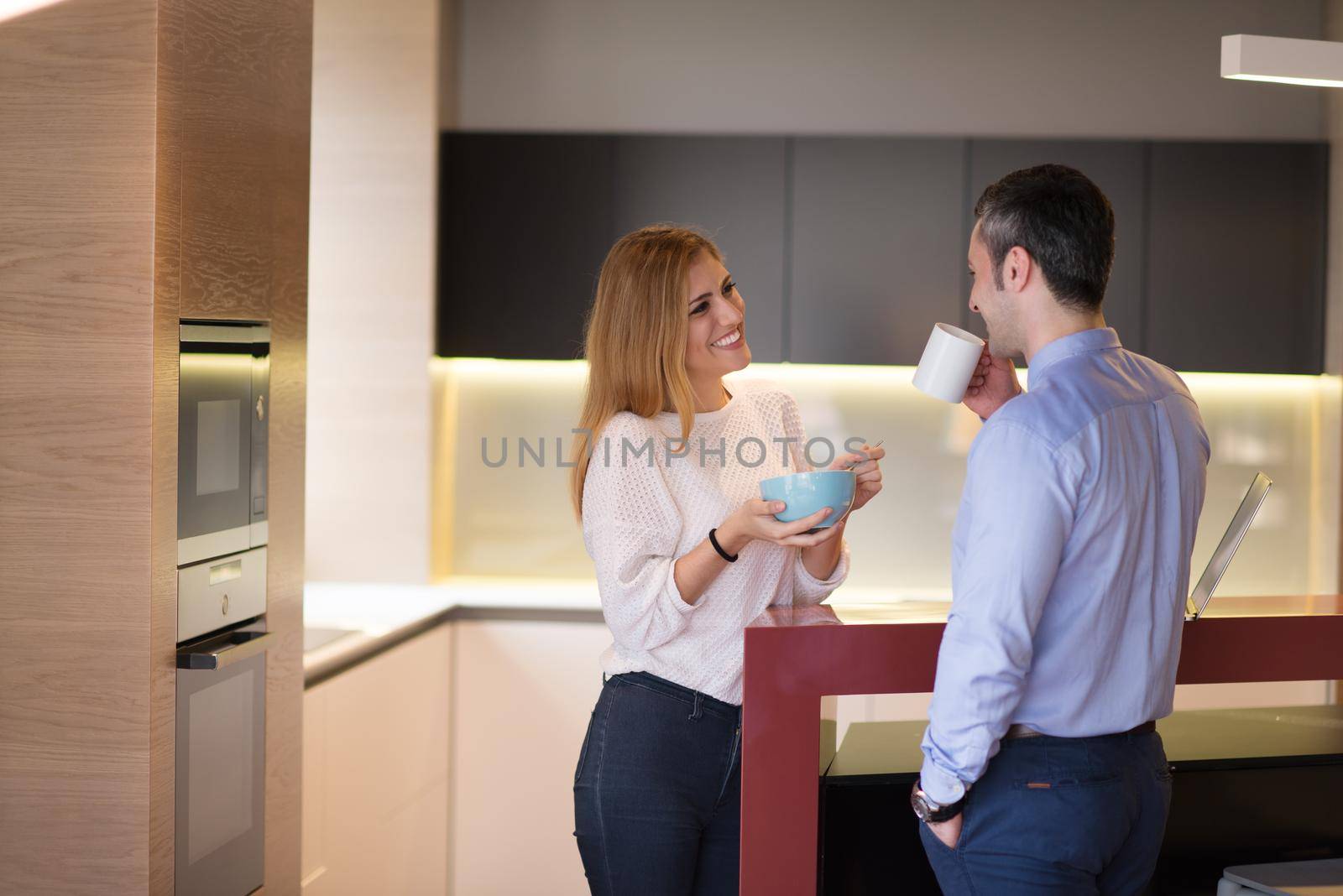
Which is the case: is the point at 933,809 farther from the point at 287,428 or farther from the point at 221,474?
the point at 287,428

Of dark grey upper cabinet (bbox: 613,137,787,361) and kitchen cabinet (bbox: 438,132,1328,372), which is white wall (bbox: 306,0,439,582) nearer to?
kitchen cabinet (bbox: 438,132,1328,372)

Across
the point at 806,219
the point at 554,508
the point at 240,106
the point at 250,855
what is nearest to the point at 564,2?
the point at 806,219

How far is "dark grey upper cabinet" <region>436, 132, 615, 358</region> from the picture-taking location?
3803 mm

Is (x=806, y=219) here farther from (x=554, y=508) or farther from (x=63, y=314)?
(x=63, y=314)

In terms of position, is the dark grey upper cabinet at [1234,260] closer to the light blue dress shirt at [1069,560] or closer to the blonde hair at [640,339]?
the blonde hair at [640,339]

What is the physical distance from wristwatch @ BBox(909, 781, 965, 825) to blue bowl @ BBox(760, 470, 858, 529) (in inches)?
13.8

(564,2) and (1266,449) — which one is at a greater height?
(564,2)

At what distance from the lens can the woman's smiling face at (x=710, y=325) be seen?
184 cm

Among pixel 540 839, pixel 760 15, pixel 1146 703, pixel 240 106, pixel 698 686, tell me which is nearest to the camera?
pixel 1146 703

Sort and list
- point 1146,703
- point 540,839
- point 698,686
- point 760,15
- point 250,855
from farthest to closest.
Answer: point 760,15 < point 540,839 < point 250,855 < point 698,686 < point 1146,703

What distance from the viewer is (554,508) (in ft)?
13.6

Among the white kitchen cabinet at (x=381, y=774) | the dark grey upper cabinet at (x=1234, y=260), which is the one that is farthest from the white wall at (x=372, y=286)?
the dark grey upper cabinet at (x=1234, y=260)

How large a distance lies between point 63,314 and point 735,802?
1.16 metres

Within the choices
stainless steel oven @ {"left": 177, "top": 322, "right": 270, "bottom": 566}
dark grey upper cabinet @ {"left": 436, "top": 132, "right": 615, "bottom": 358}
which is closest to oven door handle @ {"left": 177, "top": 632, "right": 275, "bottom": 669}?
stainless steel oven @ {"left": 177, "top": 322, "right": 270, "bottom": 566}
